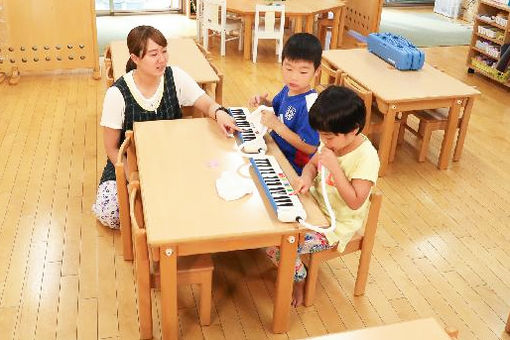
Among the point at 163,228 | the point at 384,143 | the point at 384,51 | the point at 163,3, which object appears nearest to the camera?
the point at 163,228

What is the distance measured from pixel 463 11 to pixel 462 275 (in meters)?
6.31

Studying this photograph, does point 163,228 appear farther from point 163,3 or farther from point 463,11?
point 463,11

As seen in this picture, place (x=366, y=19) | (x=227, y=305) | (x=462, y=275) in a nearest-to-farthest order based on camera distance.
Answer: (x=227, y=305) → (x=462, y=275) → (x=366, y=19)

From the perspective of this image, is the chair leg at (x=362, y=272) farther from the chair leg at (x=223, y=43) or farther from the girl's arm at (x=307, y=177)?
the chair leg at (x=223, y=43)

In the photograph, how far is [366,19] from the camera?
7102mm

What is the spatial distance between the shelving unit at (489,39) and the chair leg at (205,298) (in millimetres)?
4334

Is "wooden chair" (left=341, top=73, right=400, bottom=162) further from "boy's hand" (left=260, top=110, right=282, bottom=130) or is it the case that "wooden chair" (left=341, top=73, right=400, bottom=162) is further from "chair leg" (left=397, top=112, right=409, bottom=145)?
"boy's hand" (left=260, top=110, right=282, bottom=130)

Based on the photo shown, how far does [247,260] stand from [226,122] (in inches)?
30.5

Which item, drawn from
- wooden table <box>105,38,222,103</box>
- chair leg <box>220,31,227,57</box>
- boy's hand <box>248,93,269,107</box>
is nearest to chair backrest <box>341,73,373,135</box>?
wooden table <box>105,38,222,103</box>

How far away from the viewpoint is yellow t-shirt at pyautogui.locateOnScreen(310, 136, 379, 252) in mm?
2230

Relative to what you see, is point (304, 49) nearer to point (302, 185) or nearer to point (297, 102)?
point (297, 102)

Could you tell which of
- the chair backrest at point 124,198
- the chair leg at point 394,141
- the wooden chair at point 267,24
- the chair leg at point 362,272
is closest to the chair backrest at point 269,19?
the wooden chair at point 267,24

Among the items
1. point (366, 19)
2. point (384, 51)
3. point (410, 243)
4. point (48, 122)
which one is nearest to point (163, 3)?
point (366, 19)

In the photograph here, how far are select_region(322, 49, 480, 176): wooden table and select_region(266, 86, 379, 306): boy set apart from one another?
1452 millimetres
